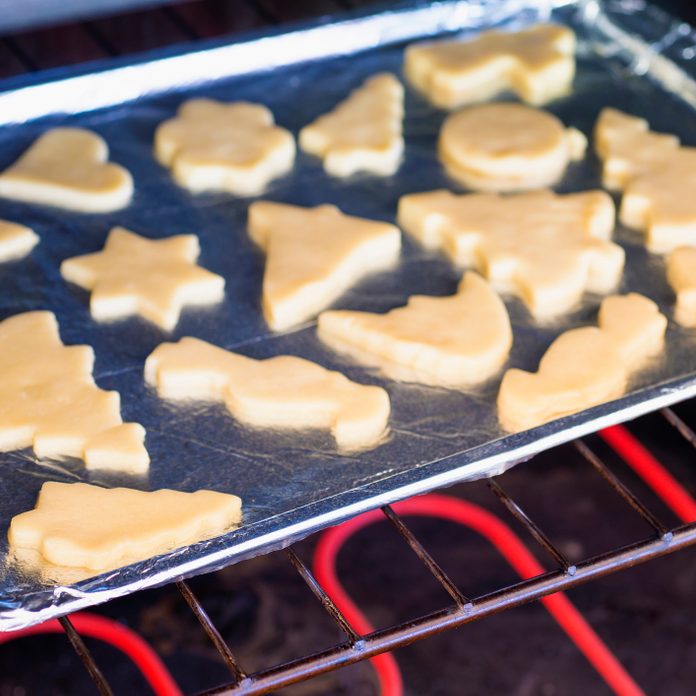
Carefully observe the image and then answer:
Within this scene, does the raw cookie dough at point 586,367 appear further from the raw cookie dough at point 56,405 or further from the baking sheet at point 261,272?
the raw cookie dough at point 56,405

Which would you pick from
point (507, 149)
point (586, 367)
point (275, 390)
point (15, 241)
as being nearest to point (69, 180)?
point (15, 241)

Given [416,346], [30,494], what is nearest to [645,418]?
[416,346]

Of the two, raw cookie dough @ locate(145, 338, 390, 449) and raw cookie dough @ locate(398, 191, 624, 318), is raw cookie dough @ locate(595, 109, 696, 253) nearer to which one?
raw cookie dough @ locate(398, 191, 624, 318)

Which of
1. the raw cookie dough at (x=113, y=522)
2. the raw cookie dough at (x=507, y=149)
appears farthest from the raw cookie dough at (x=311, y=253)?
the raw cookie dough at (x=113, y=522)

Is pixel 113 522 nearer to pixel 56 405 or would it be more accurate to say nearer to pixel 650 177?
pixel 56 405

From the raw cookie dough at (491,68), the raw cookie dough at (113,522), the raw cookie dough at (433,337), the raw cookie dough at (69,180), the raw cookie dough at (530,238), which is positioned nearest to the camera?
the raw cookie dough at (113,522)

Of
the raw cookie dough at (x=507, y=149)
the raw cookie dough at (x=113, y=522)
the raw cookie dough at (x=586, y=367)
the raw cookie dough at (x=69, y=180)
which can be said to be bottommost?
the raw cookie dough at (x=113, y=522)

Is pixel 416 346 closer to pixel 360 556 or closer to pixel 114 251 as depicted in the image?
pixel 114 251
